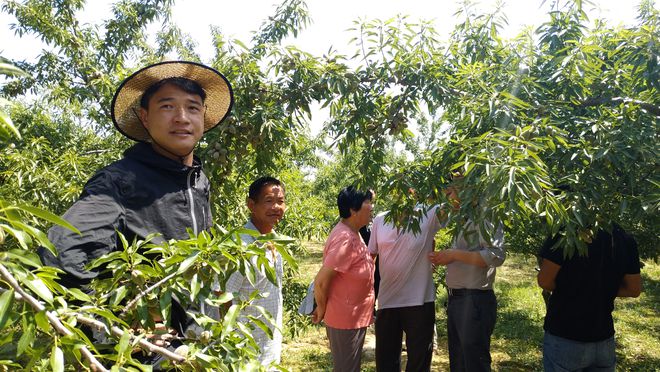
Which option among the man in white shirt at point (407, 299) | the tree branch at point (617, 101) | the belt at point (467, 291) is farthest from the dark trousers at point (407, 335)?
the tree branch at point (617, 101)

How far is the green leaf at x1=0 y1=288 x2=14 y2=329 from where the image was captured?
0.65 meters

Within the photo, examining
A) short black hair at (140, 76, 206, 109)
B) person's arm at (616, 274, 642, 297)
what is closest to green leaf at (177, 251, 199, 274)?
short black hair at (140, 76, 206, 109)

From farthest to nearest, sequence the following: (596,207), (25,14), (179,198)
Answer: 1. (25,14)
2. (596,207)
3. (179,198)

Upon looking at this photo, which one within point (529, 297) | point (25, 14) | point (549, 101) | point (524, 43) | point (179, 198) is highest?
point (25, 14)

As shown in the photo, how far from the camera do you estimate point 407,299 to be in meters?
3.86

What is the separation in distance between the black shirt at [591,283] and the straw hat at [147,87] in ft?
6.74

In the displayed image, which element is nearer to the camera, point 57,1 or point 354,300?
point 354,300

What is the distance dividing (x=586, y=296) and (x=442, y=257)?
3.52ft

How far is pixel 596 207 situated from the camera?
2.30m

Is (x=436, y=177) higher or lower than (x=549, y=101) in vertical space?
lower

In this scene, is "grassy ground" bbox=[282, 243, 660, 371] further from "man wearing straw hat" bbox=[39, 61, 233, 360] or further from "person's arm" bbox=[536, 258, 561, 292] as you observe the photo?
"man wearing straw hat" bbox=[39, 61, 233, 360]

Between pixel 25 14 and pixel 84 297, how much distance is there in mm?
6175

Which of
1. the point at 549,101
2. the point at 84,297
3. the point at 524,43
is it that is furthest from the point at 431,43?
the point at 84,297

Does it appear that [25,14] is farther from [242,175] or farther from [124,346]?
[124,346]
